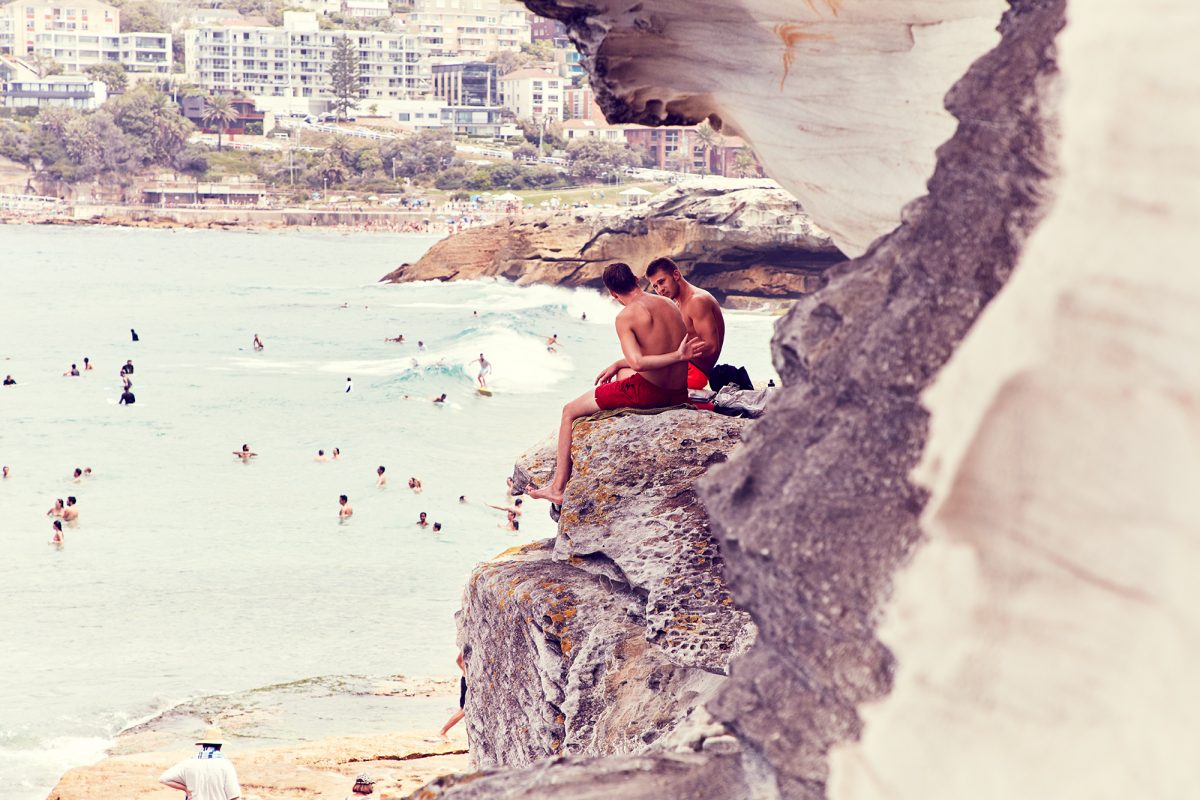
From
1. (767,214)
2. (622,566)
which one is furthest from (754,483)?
(767,214)

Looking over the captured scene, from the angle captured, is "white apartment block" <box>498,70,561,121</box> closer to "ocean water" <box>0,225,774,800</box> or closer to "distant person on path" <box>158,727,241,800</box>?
"ocean water" <box>0,225,774,800</box>

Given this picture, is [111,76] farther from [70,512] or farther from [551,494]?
[551,494]

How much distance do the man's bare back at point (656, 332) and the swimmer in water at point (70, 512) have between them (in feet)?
66.6

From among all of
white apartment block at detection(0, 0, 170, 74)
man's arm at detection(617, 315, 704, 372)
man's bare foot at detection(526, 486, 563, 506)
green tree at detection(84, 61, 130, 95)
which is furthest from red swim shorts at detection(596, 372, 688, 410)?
white apartment block at detection(0, 0, 170, 74)

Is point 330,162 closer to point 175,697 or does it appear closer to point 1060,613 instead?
point 175,697

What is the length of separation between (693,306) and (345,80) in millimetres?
169591

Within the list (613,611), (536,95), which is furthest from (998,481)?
(536,95)

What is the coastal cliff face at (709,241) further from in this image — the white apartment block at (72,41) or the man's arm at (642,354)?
the white apartment block at (72,41)

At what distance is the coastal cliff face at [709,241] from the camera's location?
48.1m

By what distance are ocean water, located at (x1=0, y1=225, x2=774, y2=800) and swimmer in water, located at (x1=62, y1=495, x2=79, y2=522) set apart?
0.66ft

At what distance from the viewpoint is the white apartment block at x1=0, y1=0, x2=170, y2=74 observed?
195 m

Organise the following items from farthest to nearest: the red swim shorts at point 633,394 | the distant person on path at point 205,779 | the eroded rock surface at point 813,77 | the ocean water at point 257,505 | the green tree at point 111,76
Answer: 1. the green tree at point 111,76
2. the ocean water at point 257,505
3. the distant person on path at point 205,779
4. the red swim shorts at point 633,394
5. the eroded rock surface at point 813,77

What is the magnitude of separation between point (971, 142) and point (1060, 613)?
3.37 feet

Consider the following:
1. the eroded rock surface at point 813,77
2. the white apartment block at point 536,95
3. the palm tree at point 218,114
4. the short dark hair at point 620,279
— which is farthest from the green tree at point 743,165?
the eroded rock surface at point 813,77
